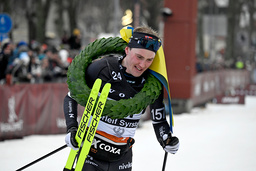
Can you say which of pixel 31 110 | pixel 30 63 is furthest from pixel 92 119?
pixel 30 63

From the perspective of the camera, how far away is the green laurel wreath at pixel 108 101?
13.1 ft

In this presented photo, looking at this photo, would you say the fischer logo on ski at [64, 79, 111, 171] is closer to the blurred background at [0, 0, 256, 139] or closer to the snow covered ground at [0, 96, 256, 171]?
the blurred background at [0, 0, 256, 139]

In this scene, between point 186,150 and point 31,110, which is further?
point 31,110

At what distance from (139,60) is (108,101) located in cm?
46

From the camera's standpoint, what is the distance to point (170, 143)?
433 centimetres

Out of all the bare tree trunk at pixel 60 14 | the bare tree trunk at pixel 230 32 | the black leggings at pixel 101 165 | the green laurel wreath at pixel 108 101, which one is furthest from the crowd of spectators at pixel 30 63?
the bare tree trunk at pixel 230 32

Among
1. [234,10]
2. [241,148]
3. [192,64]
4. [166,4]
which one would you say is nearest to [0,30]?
[166,4]

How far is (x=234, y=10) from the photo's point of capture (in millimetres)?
37594

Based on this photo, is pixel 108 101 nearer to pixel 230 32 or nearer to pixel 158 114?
pixel 158 114

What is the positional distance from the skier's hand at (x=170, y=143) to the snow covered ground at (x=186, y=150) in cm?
331

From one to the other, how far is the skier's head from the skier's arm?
45 centimetres

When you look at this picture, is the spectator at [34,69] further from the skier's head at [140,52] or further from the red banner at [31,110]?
the skier's head at [140,52]

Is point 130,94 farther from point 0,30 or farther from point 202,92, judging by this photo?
point 202,92

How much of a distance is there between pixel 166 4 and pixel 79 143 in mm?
12310
